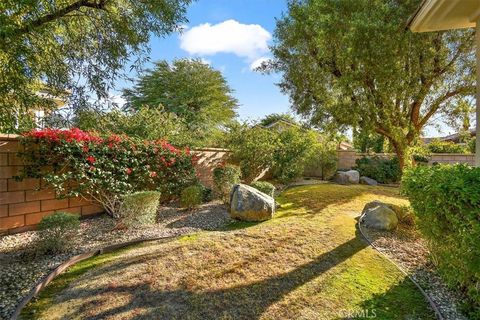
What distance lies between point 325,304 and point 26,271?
13.2ft

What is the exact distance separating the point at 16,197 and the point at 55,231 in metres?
1.64

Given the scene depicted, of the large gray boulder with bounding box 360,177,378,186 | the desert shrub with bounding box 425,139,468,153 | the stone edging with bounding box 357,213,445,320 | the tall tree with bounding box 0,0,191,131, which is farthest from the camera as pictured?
the desert shrub with bounding box 425,139,468,153

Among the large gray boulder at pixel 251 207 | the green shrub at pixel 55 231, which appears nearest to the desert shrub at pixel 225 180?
the large gray boulder at pixel 251 207

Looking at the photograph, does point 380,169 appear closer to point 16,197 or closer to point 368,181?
point 368,181

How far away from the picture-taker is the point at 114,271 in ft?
12.7

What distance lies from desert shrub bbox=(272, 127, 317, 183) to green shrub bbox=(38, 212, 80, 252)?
27.5 ft

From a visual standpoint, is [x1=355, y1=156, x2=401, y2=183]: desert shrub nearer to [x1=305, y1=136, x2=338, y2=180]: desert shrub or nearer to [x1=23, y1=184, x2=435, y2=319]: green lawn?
[x1=305, y1=136, x2=338, y2=180]: desert shrub

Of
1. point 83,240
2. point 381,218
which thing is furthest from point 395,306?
point 83,240

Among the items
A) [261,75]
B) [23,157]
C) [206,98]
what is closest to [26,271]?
[23,157]

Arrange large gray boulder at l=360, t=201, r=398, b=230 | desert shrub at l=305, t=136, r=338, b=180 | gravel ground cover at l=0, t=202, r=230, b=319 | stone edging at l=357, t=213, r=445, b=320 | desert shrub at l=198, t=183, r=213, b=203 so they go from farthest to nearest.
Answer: desert shrub at l=305, t=136, r=338, b=180
desert shrub at l=198, t=183, r=213, b=203
large gray boulder at l=360, t=201, r=398, b=230
gravel ground cover at l=0, t=202, r=230, b=319
stone edging at l=357, t=213, r=445, b=320

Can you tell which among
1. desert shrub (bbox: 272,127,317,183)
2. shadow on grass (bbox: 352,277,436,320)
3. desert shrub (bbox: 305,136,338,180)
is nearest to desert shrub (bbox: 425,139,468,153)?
desert shrub (bbox: 305,136,338,180)

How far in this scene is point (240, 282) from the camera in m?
3.56

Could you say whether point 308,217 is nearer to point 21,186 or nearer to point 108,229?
point 108,229

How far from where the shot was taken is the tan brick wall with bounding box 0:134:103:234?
524 centimetres
